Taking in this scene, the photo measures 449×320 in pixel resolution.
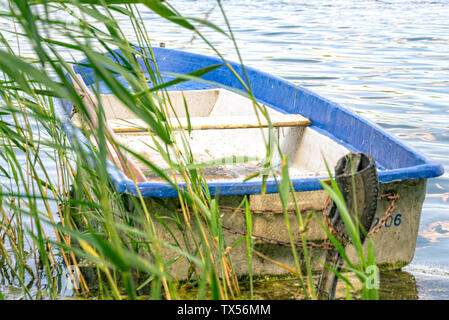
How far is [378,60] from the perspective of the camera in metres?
9.18

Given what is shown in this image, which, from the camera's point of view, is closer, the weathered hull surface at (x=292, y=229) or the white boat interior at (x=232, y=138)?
the weathered hull surface at (x=292, y=229)

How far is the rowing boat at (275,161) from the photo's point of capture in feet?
7.75

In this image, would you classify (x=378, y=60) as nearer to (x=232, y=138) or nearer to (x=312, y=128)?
(x=232, y=138)

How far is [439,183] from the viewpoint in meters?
4.30

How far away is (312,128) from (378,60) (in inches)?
229

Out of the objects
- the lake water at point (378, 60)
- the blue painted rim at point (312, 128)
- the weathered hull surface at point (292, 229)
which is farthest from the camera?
the lake water at point (378, 60)

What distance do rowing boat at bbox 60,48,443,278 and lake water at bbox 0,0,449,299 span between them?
1.23ft

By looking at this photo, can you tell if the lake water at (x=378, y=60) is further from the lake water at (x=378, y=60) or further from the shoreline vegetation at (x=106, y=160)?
the shoreline vegetation at (x=106, y=160)

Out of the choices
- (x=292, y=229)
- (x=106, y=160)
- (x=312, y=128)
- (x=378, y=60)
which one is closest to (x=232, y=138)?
(x=312, y=128)

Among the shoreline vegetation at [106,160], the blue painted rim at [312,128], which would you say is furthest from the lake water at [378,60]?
the blue painted rim at [312,128]

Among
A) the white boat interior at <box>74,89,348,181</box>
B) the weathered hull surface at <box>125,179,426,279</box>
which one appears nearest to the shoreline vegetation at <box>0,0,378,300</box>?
the weathered hull surface at <box>125,179,426,279</box>
